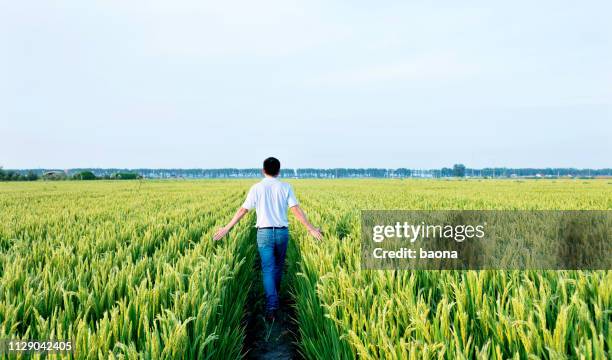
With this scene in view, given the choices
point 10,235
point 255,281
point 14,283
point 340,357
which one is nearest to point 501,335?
point 340,357

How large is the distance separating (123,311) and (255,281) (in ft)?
10.8

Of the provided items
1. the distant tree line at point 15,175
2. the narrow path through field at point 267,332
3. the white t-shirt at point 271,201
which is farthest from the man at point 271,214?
the distant tree line at point 15,175

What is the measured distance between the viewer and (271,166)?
4133mm

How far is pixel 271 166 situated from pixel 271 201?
1.24 feet

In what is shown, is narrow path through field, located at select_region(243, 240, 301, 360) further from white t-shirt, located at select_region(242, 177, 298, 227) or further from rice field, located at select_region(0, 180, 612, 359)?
white t-shirt, located at select_region(242, 177, 298, 227)

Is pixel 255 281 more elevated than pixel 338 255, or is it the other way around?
pixel 338 255

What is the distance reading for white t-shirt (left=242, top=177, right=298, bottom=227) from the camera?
4.19 metres

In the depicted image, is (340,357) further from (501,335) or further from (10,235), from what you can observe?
(10,235)

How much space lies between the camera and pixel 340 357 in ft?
A: 8.49

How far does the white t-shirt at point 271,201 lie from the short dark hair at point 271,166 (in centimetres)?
9

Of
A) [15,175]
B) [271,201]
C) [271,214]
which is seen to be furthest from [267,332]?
[15,175]

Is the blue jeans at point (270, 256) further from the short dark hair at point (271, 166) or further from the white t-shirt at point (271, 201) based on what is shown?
the short dark hair at point (271, 166)

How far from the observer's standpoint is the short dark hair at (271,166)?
13.5 ft

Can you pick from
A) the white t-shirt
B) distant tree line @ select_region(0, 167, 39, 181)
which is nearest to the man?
the white t-shirt
